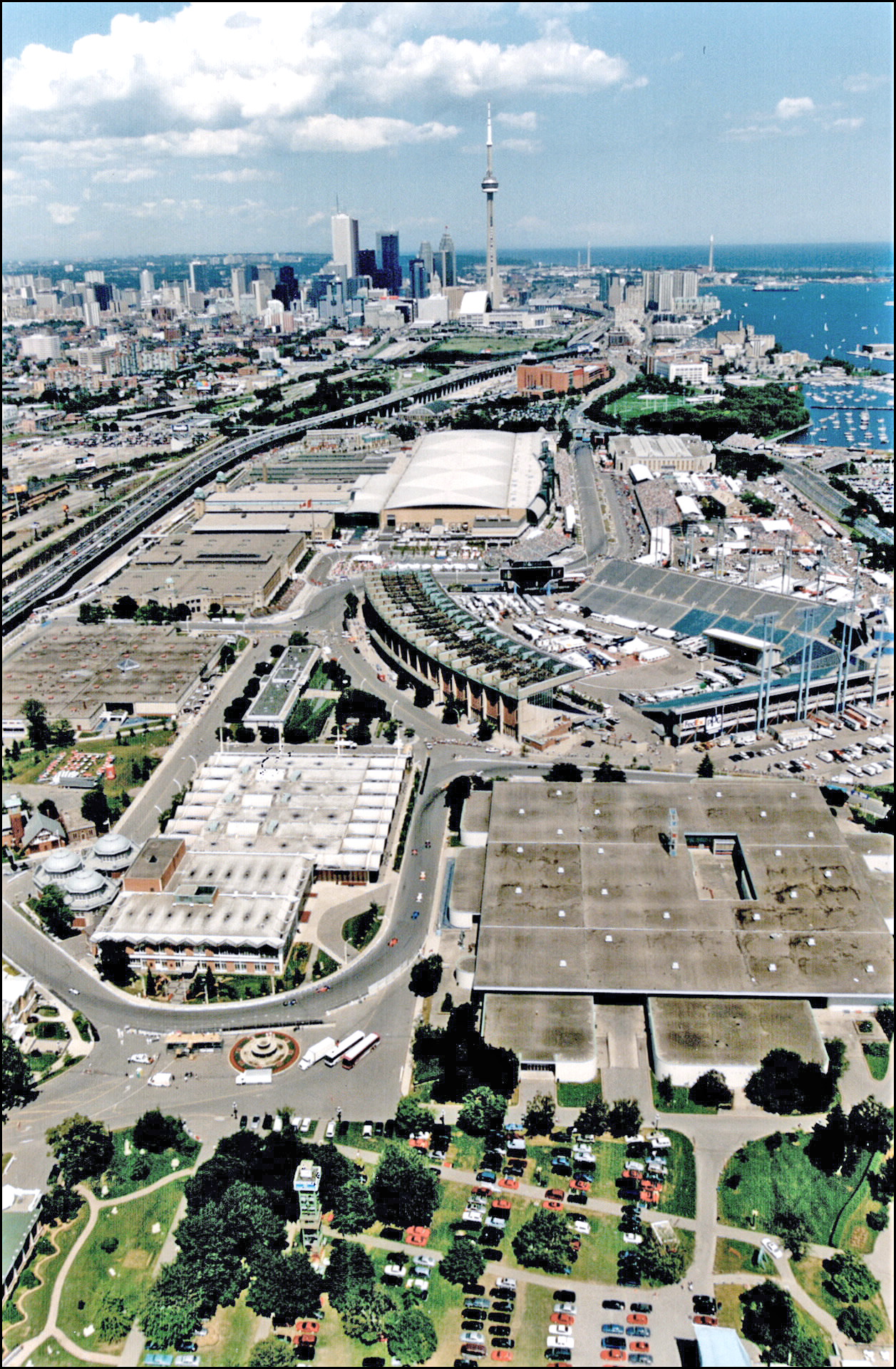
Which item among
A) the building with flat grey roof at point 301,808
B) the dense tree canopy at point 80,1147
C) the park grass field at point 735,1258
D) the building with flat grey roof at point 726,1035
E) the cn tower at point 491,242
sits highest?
the cn tower at point 491,242

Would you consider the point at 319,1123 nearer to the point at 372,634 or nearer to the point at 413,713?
the point at 413,713

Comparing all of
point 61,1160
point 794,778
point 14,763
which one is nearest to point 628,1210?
point 61,1160

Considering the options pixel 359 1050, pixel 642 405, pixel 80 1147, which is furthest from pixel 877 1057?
pixel 642 405

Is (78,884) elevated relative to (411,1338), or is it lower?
elevated

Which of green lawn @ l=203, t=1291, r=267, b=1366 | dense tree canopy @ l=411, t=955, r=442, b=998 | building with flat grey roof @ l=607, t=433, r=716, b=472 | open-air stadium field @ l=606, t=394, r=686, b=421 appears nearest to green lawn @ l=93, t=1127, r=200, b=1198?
green lawn @ l=203, t=1291, r=267, b=1366

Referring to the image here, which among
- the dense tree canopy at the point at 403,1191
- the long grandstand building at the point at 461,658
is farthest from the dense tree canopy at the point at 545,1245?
the long grandstand building at the point at 461,658

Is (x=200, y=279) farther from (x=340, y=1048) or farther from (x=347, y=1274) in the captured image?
(x=347, y=1274)

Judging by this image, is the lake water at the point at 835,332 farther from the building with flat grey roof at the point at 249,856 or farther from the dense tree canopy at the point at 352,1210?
the dense tree canopy at the point at 352,1210
